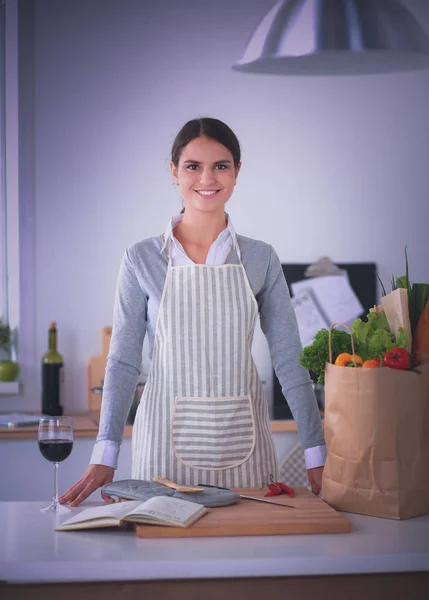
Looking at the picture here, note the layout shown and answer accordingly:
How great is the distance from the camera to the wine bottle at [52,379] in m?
3.17

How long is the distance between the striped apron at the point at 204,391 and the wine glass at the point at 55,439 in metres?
0.31

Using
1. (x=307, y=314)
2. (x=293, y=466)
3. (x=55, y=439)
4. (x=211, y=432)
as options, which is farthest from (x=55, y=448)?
(x=307, y=314)

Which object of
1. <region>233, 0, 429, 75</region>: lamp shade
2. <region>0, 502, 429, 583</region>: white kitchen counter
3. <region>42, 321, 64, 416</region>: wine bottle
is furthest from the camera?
<region>42, 321, 64, 416</region>: wine bottle

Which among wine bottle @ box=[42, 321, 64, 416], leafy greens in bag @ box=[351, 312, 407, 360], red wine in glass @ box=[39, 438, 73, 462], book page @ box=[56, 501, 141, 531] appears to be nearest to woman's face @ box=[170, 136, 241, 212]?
leafy greens in bag @ box=[351, 312, 407, 360]

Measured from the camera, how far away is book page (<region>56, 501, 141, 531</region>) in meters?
1.34

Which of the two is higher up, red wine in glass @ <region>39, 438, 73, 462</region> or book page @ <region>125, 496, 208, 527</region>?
red wine in glass @ <region>39, 438, 73, 462</region>

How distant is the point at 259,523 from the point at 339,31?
121 centimetres

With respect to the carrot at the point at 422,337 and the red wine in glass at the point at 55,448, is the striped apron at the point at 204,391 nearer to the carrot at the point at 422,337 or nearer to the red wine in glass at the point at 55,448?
the red wine in glass at the point at 55,448

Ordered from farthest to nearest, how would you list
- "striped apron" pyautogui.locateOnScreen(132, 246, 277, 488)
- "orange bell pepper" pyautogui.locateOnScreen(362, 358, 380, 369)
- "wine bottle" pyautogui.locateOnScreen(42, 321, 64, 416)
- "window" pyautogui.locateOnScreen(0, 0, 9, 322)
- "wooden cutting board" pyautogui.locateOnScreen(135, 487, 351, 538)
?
1. "window" pyautogui.locateOnScreen(0, 0, 9, 322)
2. "wine bottle" pyautogui.locateOnScreen(42, 321, 64, 416)
3. "striped apron" pyautogui.locateOnScreen(132, 246, 277, 488)
4. "orange bell pepper" pyautogui.locateOnScreen(362, 358, 380, 369)
5. "wooden cutting board" pyautogui.locateOnScreen(135, 487, 351, 538)

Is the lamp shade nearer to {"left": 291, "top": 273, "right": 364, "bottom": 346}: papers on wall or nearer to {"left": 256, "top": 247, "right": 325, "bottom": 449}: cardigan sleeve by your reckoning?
{"left": 256, "top": 247, "right": 325, "bottom": 449}: cardigan sleeve

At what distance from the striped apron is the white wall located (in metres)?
1.53

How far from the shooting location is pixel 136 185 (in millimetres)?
3361

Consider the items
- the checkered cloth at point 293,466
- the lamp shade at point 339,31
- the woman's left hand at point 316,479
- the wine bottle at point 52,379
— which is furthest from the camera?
the wine bottle at point 52,379

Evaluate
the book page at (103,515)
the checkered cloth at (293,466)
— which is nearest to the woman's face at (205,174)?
the book page at (103,515)
